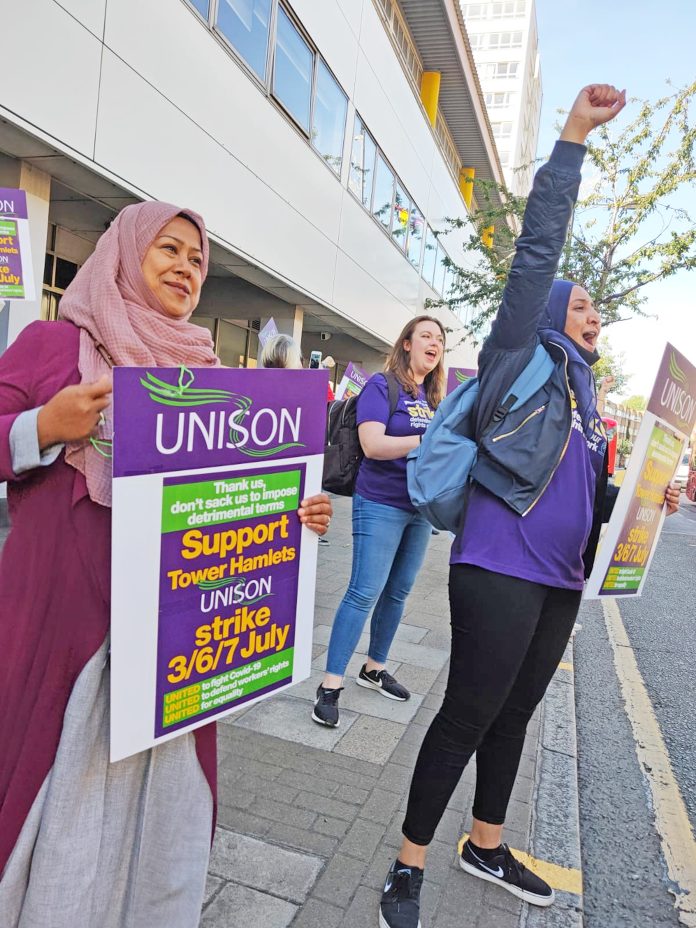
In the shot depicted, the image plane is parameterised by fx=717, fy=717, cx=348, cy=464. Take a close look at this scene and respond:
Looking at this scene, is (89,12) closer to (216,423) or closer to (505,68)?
(216,423)

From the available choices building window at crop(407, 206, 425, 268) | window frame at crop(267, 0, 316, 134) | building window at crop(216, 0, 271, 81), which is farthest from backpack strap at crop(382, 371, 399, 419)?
building window at crop(407, 206, 425, 268)

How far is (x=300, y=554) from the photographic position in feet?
6.19

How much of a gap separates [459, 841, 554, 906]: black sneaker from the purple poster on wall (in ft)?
17.1

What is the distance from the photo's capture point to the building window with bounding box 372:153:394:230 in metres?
16.5

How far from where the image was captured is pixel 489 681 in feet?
6.93

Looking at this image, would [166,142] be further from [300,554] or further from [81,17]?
[300,554]

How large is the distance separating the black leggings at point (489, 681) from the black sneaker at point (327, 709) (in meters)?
1.12

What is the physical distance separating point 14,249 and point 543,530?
516cm

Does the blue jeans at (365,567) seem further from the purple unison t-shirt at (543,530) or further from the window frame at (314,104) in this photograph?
the window frame at (314,104)

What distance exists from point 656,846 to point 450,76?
75.0 ft

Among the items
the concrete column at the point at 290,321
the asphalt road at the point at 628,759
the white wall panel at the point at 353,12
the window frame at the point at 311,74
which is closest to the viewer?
the asphalt road at the point at 628,759

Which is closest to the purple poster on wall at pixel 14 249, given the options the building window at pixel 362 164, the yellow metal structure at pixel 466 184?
the building window at pixel 362 164

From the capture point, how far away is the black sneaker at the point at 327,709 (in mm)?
3424

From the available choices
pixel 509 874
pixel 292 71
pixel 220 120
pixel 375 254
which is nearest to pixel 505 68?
pixel 375 254
